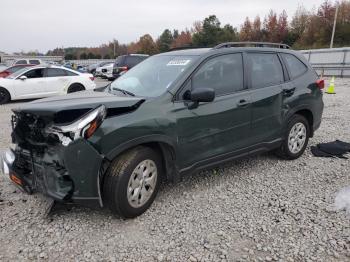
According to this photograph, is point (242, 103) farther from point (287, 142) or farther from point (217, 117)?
point (287, 142)

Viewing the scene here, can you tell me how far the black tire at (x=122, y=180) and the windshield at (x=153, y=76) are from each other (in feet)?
2.42

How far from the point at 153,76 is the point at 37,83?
9.47 meters

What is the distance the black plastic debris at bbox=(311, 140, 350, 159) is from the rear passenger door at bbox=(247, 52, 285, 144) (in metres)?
1.15

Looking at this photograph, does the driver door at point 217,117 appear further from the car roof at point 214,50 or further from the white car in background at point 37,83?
the white car in background at point 37,83

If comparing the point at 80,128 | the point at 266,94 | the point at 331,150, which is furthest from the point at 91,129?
the point at 331,150

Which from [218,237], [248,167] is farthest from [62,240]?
[248,167]

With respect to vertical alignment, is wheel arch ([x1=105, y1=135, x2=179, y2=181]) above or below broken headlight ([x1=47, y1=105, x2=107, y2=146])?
below

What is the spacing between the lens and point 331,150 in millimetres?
5359

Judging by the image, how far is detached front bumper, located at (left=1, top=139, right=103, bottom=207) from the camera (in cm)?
285

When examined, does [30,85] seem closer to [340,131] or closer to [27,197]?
[27,197]

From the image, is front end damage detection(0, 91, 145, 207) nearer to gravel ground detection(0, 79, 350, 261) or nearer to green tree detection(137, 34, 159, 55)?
gravel ground detection(0, 79, 350, 261)

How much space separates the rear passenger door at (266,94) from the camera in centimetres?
429

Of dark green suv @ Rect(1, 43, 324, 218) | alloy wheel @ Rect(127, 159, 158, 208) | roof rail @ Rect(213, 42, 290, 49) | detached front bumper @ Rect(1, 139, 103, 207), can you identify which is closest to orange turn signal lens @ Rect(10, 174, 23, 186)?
dark green suv @ Rect(1, 43, 324, 218)

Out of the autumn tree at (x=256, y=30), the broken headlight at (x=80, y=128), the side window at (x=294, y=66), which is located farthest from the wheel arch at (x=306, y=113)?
the autumn tree at (x=256, y=30)
